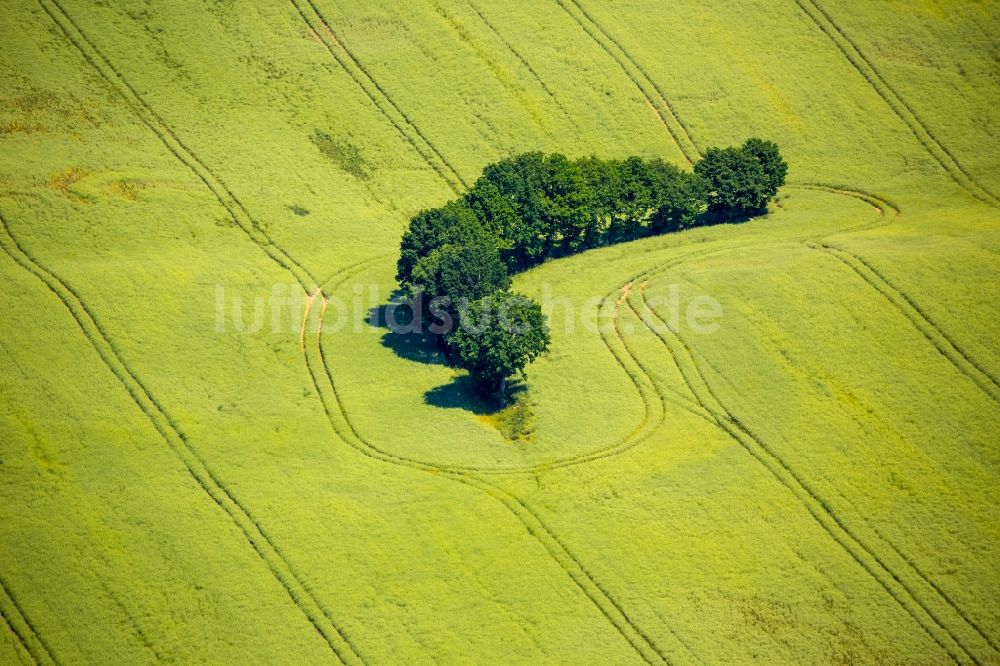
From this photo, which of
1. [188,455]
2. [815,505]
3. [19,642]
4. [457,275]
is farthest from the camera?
[457,275]

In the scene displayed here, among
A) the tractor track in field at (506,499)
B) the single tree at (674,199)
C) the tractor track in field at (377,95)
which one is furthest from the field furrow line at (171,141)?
the single tree at (674,199)

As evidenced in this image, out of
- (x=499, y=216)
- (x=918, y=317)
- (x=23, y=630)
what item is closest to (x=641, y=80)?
(x=499, y=216)

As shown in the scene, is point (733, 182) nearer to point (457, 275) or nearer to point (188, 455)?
point (457, 275)

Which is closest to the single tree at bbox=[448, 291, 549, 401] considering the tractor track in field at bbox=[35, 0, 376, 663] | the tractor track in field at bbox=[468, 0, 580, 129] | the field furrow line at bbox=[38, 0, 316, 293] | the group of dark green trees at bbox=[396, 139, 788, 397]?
the group of dark green trees at bbox=[396, 139, 788, 397]

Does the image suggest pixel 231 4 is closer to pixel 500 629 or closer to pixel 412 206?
pixel 412 206

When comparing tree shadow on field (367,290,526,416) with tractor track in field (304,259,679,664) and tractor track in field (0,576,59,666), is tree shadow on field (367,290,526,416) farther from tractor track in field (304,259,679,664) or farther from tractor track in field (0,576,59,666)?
tractor track in field (0,576,59,666)

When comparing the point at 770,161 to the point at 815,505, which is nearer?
the point at 815,505

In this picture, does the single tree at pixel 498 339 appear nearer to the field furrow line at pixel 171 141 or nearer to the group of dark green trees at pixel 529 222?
the group of dark green trees at pixel 529 222
